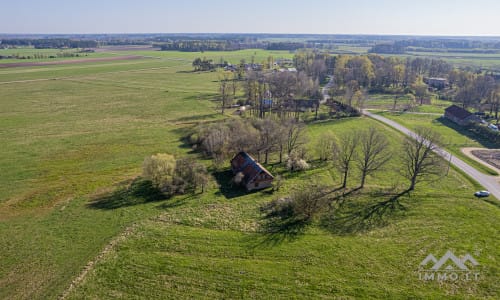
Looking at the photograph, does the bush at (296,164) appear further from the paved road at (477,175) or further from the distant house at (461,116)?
the distant house at (461,116)

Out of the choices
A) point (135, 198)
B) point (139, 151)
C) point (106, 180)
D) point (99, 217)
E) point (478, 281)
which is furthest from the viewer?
point (139, 151)

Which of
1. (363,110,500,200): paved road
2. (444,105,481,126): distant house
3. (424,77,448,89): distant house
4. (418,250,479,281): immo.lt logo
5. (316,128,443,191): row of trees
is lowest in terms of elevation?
(418,250,479,281): immo.lt logo

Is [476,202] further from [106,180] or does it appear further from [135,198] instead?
[106,180]

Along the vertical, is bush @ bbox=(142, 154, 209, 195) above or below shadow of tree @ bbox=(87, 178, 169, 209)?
above

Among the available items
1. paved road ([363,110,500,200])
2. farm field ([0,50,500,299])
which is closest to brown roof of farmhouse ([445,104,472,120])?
paved road ([363,110,500,200])

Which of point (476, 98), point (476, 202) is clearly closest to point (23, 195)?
point (476, 202)

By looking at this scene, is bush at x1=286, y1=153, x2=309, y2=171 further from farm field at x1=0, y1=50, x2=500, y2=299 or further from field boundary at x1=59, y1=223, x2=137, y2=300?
field boundary at x1=59, y1=223, x2=137, y2=300
